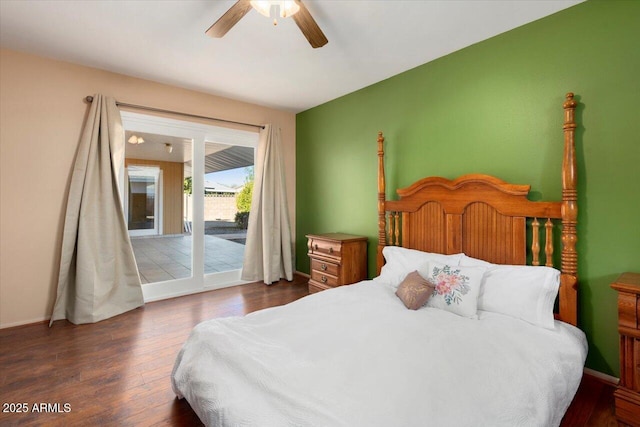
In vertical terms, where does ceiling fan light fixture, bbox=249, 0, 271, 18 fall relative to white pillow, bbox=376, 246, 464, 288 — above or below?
above

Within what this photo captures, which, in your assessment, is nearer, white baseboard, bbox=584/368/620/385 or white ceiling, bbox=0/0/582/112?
white baseboard, bbox=584/368/620/385

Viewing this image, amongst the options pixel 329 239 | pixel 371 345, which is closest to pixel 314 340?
pixel 371 345

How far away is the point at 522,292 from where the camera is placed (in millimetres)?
1932

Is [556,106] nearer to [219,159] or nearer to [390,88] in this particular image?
[390,88]

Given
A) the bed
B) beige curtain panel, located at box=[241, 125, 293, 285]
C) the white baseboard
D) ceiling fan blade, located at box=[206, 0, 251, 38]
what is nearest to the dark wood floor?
the white baseboard

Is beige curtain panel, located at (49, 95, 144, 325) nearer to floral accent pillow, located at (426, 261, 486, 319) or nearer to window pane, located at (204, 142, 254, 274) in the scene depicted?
window pane, located at (204, 142, 254, 274)

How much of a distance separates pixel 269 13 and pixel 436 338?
2098 mm

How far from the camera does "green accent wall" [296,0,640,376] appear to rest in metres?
1.90

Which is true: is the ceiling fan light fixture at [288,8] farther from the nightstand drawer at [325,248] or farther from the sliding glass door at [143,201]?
the sliding glass door at [143,201]

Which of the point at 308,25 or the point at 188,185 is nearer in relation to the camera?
the point at 308,25

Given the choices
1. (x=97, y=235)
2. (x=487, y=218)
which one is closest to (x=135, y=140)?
(x=97, y=235)

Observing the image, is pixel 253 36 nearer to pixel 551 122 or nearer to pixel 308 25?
pixel 308 25

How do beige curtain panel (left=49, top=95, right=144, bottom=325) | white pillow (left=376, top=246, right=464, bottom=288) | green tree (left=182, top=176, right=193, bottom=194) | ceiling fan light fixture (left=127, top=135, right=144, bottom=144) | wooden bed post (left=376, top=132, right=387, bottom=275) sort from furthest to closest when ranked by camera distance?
green tree (left=182, top=176, right=193, bottom=194)
ceiling fan light fixture (left=127, top=135, right=144, bottom=144)
wooden bed post (left=376, top=132, right=387, bottom=275)
beige curtain panel (left=49, top=95, right=144, bottom=325)
white pillow (left=376, top=246, right=464, bottom=288)

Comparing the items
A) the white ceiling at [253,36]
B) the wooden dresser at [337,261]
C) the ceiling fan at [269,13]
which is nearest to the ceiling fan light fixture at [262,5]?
the ceiling fan at [269,13]
